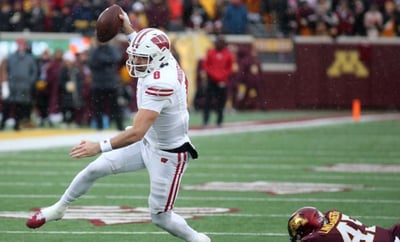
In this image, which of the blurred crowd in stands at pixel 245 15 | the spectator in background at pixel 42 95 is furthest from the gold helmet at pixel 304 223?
the blurred crowd in stands at pixel 245 15

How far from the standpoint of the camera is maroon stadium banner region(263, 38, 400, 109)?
976 inches

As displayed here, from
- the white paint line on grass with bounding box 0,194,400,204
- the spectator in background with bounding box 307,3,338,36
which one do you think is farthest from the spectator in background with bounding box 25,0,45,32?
the white paint line on grass with bounding box 0,194,400,204

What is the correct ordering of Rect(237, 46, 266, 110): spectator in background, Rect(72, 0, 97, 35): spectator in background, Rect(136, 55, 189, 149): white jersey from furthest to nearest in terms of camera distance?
1. Rect(237, 46, 266, 110): spectator in background
2. Rect(72, 0, 97, 35): spectator in background
3. Rect(136, 55, 189, 149): white jersey

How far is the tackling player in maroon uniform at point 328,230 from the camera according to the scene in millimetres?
6832

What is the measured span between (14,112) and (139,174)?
6.71m

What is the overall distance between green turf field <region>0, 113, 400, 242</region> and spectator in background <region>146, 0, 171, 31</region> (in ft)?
17.4

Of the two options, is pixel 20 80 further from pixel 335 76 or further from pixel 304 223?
pixel 304 223

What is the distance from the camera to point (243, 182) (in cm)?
1259

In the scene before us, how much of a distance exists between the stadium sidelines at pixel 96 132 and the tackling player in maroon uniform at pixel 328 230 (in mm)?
9475

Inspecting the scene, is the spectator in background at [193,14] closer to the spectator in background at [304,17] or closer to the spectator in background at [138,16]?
the spectator in background at [304,17]

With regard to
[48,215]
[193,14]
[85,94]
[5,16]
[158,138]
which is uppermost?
[158,138]

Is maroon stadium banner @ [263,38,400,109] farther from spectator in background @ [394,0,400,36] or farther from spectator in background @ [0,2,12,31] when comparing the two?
spectator in background @ [0,2,12,31]

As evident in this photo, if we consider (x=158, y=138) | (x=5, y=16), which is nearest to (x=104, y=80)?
(x=5, y=16)

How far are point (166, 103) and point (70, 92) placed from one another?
1326 centimetres
